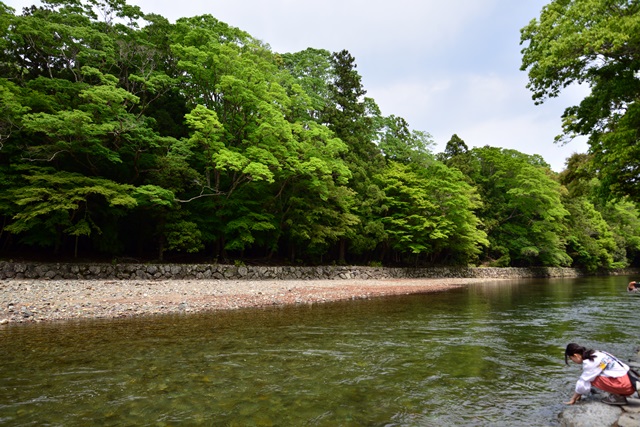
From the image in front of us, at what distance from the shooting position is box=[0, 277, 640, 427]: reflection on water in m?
4.45

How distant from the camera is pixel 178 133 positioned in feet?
85.6

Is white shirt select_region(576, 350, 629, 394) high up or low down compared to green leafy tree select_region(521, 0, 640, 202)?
down

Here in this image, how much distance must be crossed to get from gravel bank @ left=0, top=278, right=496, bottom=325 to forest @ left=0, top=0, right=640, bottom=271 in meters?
4.19

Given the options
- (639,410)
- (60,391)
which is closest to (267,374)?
(60,391)

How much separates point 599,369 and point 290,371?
433cm

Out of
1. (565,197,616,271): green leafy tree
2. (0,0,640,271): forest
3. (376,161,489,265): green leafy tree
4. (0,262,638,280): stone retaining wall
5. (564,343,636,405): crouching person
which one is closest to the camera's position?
(564,343,636,405): crouching person

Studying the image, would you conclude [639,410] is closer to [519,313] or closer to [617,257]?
[519,313]

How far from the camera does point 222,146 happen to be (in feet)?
72.2

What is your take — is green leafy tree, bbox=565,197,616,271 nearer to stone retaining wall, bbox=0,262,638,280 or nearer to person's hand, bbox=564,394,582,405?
stone retaining wall, bbox=0,262,638,280

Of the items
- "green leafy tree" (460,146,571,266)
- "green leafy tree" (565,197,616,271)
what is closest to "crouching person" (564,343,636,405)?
"green leafy tree" (460,146,571,266)

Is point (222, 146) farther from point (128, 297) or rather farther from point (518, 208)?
point (518, 208)

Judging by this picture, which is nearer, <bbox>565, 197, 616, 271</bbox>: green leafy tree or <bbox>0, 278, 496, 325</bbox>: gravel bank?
<bbox>0, 278, 496, 325</bbox>: gravel bank

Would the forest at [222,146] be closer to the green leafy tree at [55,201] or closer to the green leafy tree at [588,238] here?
the green leafy tree at [55,201]

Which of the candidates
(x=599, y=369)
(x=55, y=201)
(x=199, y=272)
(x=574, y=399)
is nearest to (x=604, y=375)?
(x=599, y=369)
